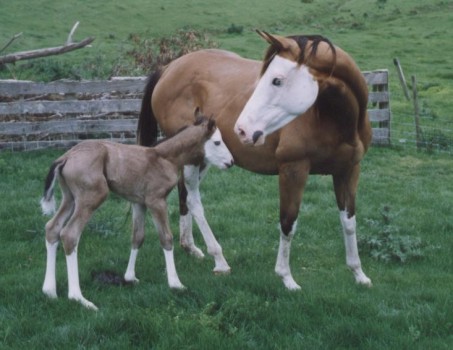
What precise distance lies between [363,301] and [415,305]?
1.46 ft

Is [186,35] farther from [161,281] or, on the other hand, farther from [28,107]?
[161,281]

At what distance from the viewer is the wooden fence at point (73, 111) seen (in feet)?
44.2

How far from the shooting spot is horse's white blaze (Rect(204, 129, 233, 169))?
6.38 meters

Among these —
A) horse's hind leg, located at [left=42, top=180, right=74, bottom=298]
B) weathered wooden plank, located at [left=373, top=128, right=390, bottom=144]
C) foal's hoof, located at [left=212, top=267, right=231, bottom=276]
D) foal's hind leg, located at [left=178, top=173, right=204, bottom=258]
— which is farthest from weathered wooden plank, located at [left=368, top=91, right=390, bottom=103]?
horse's hind leg, located at [left=42, top=180, right=74, bottom=298]

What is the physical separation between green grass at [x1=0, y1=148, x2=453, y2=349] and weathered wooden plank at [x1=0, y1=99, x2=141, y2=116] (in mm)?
3707

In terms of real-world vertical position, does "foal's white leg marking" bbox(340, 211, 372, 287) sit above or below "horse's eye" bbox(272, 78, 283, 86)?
below

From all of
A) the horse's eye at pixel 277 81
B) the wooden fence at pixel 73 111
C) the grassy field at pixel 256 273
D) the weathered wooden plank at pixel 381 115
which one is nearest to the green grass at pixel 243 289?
the grassy field at pixel 256 273

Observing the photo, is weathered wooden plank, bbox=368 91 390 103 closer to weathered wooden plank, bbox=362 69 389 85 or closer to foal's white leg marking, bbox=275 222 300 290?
weathered wooden plank, bbox=362 69 389 85

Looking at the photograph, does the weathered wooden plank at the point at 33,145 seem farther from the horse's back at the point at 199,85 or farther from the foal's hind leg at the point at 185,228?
the foal's hind leg at the point at 185,228

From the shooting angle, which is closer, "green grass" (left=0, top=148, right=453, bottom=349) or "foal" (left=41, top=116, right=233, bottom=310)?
"green grass" (left=0, top=148, right=453, bottom=349)

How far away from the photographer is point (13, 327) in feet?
17.3

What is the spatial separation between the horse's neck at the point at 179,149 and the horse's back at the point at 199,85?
0.77 metres

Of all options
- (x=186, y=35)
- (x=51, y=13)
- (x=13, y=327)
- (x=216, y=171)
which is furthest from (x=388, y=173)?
(x=51, y=13)

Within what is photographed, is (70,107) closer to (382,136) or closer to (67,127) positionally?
(67,127)
